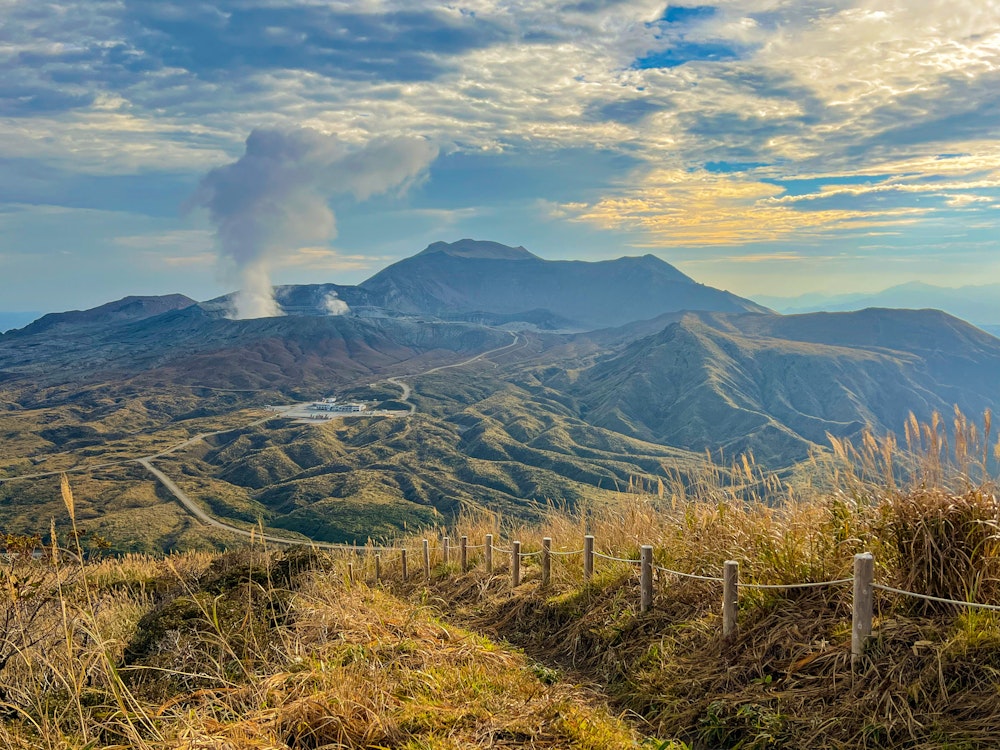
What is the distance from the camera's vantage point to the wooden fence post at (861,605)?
534cm

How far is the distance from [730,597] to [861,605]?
1244mm

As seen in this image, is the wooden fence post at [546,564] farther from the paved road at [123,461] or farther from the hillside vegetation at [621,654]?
the paved road at [123,461]

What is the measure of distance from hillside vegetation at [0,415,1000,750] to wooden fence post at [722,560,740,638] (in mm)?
177

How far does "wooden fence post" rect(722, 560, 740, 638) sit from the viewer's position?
20.8 feet

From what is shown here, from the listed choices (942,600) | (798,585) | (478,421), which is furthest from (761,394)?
(942,600)

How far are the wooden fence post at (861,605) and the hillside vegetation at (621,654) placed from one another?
10cm

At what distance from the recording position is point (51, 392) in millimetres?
171625

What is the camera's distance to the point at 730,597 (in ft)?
21.0

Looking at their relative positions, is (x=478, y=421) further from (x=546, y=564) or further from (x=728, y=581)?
(x=728, y=581)

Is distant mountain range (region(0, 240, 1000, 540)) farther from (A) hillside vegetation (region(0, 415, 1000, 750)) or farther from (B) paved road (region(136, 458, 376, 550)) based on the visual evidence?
(A) hillside vegetation (region(0, 415, 1000, 750))

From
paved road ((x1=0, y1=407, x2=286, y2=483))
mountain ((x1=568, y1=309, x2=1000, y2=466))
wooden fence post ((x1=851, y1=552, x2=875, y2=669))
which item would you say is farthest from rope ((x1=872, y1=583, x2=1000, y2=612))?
mountain ((x1=568, y1=309, x2=1000, y2=466))

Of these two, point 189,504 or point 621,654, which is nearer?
point 621,654

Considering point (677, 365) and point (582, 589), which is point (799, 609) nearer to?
point (582, 589)

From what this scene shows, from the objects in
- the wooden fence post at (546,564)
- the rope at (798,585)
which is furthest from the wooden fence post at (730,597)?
the wooden fence post at (546,564)
